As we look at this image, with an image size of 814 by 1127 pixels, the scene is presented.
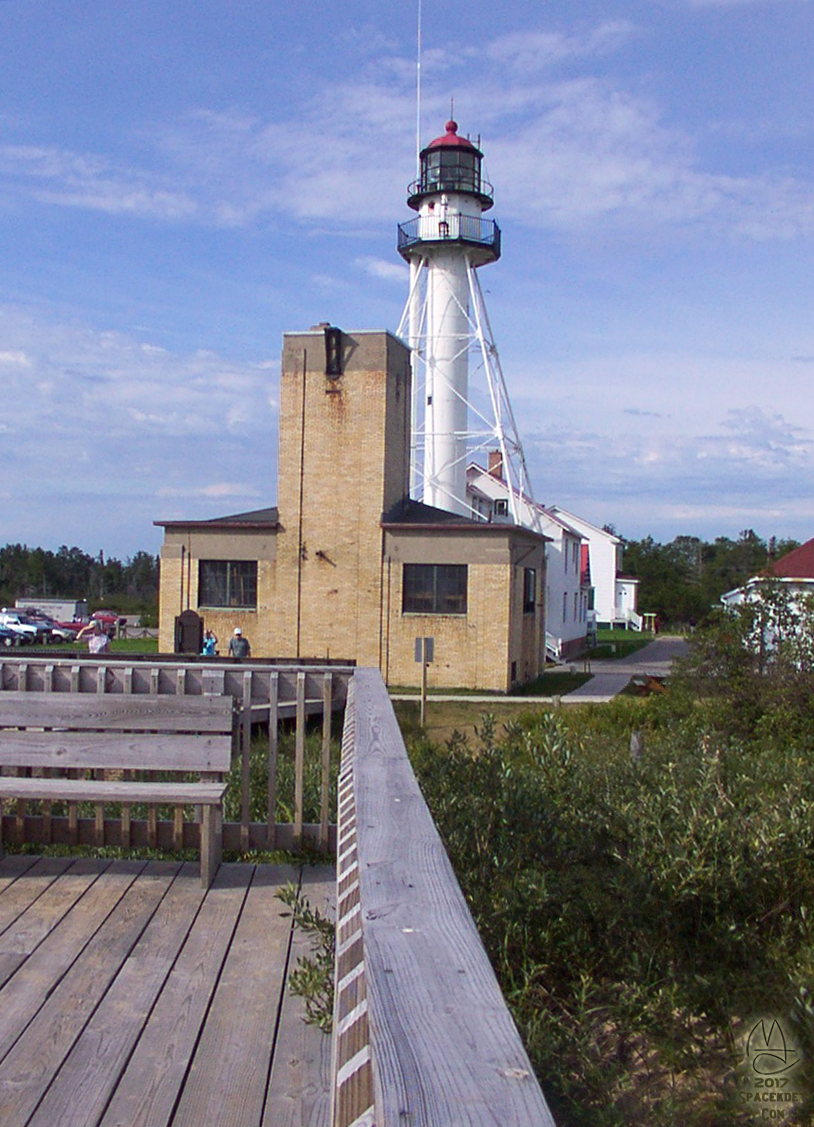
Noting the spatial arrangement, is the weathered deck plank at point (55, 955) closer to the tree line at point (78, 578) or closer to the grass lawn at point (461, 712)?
the grass lawn at point (461, 712)

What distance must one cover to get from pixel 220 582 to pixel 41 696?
27145 millimetres

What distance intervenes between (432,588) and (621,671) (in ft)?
41.7

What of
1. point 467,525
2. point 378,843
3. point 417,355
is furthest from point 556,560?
point 378,843

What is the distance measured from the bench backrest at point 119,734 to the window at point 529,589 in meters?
27.3

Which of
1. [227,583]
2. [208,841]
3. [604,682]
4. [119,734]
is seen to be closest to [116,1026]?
[208,841]

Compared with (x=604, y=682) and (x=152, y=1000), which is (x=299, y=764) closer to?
(x=152, y=1000)

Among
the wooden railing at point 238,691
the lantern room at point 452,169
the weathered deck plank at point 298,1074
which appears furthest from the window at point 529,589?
the weathered deck plank at point 298,1074

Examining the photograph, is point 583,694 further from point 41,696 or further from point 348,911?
point 348,911

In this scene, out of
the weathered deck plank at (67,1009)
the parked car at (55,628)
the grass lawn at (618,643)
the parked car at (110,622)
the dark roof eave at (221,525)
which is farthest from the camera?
the parked car at (110,622)

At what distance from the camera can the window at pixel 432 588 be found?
3119 centimetres

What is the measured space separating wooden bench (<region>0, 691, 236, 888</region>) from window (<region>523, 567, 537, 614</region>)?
89.5 feet

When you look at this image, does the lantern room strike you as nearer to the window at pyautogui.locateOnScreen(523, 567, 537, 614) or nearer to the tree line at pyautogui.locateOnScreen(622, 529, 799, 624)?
the window at pyautogui.locateOnScreen(523, 567, 537, 614)

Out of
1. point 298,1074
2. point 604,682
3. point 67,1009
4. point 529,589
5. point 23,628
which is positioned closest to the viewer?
point 298,1074

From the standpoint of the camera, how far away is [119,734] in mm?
5840
